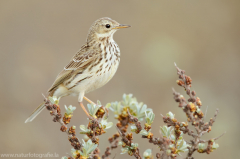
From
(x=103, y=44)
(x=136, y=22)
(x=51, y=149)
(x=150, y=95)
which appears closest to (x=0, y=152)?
(x=51, y=149)

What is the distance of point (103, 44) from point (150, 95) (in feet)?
8.27

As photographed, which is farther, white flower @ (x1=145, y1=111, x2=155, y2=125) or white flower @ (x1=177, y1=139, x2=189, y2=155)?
white flower @ (x1=145, y1=111, x2=155, y2=125)

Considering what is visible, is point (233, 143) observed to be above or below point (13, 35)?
below

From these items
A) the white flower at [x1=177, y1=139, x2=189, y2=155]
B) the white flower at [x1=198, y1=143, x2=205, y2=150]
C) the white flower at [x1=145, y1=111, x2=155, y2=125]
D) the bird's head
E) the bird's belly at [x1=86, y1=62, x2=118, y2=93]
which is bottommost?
the white flower at [x1=198, y1=143, x2=205, y2=150]

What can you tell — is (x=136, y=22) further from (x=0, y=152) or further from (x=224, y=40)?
(x=0, y=152)

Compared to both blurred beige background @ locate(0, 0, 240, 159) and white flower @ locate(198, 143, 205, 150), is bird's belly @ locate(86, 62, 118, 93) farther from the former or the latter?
white flower @ locate(198, 143, 205, 150)

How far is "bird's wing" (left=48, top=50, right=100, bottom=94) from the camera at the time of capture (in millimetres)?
4852

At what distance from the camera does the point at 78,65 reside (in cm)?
495

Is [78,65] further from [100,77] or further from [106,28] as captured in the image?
[106,28]

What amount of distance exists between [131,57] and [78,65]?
135 inches

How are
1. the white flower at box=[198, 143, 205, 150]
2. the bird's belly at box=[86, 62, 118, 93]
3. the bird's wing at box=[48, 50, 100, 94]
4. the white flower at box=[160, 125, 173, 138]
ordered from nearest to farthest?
the white flower at box=[198, 143, 205, 150]
the white flower at box=[160, 125, 173, 138]
the bird's belly at box=[86, 62, 118, 93]
the bird's wing at box=[48, 50, 100, 94]

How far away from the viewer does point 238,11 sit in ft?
25.8

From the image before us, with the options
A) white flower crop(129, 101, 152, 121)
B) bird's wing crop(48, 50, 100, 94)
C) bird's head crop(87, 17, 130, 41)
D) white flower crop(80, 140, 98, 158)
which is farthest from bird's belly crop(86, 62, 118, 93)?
white flower crop(80, 140, 98, 158)

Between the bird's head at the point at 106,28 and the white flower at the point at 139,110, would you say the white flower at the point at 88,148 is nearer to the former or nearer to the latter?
the white flower at the point at 139,110
